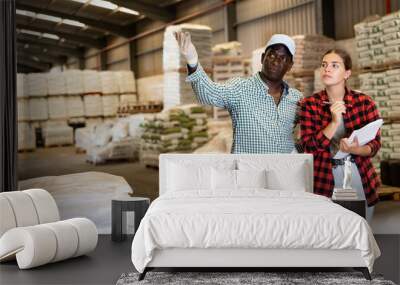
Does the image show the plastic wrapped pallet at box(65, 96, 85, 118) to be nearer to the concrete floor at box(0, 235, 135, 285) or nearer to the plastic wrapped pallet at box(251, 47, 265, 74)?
the plastic wrapped pallet at box(251, 47, 265, 74)

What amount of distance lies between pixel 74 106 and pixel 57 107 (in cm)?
20

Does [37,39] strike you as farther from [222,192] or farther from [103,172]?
[222,192]

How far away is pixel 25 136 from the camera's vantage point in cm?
787

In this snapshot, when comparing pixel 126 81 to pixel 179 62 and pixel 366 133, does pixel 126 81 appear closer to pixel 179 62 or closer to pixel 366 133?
pixel 179 62

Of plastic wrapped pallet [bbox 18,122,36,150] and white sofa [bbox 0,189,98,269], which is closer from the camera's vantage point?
white sofa [bbox 0,189,98,269]

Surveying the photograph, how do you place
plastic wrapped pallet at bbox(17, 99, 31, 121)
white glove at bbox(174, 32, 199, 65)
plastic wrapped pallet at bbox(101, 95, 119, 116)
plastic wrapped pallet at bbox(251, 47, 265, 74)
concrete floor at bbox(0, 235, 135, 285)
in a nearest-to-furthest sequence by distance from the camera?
concrete floor at bbox(0, 235, 135, 285) → white glove at bbox(174, 32, 199, 65) → plastic wrapped pallet at bbox(251, 47, 265, 74) → plastic wrapped pallet at bbox(17, 99, 31, 121) → plastic wrapped pallet at bbox(101, 95, 119, 116)

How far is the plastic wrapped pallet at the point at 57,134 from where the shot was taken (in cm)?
800

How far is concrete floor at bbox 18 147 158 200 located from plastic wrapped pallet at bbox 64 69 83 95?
696mm

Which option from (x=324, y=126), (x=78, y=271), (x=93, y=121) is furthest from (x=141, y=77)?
(x=78, y=271)

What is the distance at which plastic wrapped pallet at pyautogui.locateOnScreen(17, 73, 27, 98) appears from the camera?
7836mm

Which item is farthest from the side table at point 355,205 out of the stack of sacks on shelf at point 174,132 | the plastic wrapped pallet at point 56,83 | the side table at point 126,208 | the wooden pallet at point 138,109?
the plastic wrapped pallet at point 56,83

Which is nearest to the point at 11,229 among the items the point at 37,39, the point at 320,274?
the point at 320,274

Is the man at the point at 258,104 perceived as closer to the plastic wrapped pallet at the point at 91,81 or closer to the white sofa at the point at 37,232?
the white sofa at the point at 37,232

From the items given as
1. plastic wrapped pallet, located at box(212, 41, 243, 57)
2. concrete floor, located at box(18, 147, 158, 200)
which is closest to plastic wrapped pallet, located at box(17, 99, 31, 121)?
concrete floor, located at box(18, 147, 158, 200)
